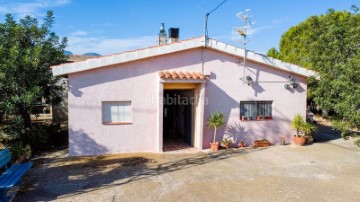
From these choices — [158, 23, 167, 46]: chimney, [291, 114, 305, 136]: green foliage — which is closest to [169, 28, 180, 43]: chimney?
[158, 23, 167, 46]: chimney

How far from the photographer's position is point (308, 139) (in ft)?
49.7

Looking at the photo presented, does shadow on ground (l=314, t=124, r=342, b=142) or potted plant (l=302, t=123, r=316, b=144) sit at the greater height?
potted plant (l=302, t=123, r=316, b=144)

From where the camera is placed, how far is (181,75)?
12.8m

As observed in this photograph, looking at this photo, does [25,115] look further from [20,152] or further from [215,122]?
[215,122]

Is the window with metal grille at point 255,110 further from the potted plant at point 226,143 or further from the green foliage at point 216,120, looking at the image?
the green foliage at point 216,120

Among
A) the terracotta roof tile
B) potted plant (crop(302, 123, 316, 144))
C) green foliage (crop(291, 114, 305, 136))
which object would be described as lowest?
potted plant (crop(302, 123, 316, 144))

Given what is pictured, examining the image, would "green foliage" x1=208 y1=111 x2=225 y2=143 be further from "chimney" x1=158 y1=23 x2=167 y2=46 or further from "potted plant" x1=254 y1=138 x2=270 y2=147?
"chimney" x1=158 y1=23 x2=167 y2=46

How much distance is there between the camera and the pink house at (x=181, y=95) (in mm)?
12227

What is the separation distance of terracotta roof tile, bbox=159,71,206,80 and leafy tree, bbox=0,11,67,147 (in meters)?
5.44

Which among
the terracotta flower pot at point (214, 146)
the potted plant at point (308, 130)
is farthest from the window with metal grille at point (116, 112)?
the potted plant at point (308, 130)

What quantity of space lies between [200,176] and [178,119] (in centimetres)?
779

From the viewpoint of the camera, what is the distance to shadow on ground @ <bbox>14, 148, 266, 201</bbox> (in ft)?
27.9

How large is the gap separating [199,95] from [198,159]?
309 cm

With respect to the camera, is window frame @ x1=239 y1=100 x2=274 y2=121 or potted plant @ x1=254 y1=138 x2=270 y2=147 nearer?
window frame @ x1=239 y1=100 x2=274 y2=121
